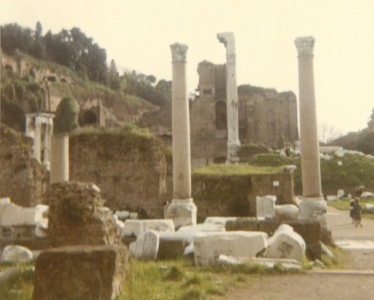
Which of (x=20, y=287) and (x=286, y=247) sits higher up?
(x=286, y=247)

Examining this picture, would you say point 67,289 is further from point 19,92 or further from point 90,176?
point 19,92

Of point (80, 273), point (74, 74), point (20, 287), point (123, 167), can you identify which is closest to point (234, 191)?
point (123, 167)

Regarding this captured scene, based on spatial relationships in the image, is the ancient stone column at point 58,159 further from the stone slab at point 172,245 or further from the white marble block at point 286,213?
the white marble block at point 286,213

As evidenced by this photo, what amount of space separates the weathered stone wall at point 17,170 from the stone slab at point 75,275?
10.5 m

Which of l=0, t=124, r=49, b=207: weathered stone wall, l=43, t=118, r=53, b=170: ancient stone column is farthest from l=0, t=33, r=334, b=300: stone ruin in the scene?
l=43, t=118, r=53, b=170: ancient stone column

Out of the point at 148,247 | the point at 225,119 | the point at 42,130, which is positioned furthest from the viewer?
the point at 225,119

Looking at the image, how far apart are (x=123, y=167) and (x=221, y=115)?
3207 centimetres

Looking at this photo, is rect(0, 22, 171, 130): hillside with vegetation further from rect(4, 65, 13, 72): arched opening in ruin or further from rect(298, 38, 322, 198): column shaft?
rect(298, 38, 322, 198): column shaft

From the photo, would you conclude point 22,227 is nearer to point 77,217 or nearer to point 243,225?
point 77,217

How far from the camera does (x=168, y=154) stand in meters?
21.1

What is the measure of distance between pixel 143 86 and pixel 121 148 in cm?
5006

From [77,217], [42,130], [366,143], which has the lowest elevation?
[77,217]

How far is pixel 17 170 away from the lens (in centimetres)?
1546

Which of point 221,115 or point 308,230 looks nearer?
point 308,230
